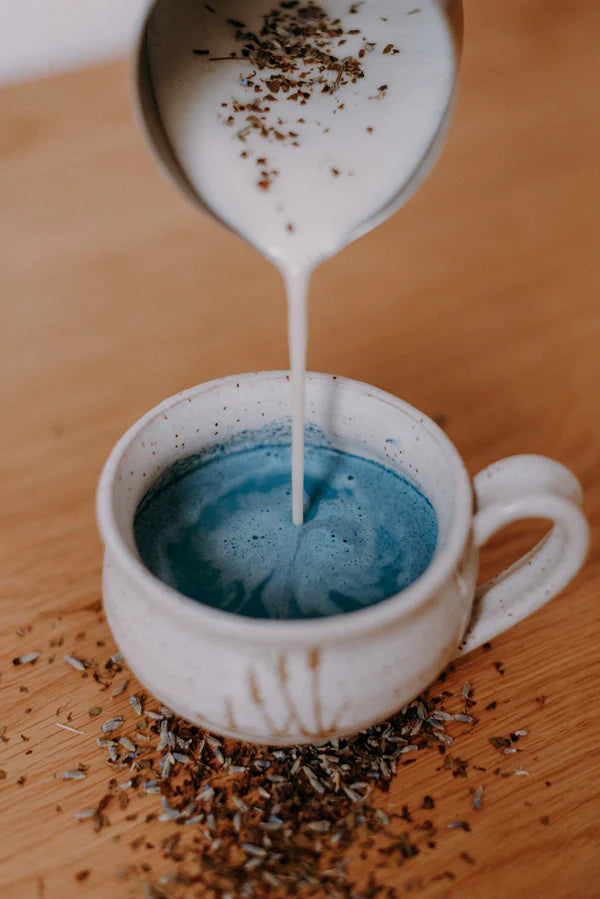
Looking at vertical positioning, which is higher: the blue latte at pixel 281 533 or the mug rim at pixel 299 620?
the mug rim at pixel 299 620

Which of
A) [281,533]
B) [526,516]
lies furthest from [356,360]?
[526,516]

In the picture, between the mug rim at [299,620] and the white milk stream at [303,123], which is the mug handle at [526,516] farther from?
the white milk stream at [303,123]

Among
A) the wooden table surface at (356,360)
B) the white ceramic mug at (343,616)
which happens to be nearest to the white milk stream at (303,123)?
the white ceramic mug at (343,616)

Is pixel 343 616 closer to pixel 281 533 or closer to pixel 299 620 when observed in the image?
pixel 299 620

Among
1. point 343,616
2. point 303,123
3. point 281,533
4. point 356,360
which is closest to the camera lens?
point 343,616

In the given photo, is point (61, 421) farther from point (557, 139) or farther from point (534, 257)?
point (557, 139)

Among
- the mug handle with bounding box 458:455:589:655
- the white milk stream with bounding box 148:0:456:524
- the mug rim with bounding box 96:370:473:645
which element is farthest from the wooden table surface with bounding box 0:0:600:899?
the white milk stream with bounding box 148:0:456:524

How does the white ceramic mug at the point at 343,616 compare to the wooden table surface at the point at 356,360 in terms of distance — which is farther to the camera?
the wooden table surface at the point at 356,360
